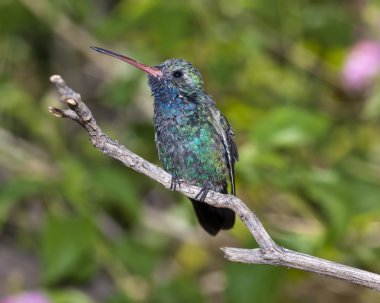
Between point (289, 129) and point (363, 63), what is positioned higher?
point (363, 63)

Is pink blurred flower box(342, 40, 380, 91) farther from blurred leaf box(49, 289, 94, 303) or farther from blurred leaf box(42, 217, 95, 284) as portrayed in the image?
blurred leaf box(49, 289, 94, 303)

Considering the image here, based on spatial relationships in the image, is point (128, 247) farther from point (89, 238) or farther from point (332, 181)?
point (332, 181)

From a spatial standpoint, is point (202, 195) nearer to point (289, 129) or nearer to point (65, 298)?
point (289, 129)

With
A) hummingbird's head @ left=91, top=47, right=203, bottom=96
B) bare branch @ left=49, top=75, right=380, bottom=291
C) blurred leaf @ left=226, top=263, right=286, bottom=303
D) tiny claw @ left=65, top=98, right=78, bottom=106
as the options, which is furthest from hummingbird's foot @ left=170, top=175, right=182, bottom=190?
blurred leaf @ left=226, top=263, right=286, bottom=303

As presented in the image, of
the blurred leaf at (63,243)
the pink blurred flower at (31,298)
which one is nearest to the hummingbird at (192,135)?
the blurred leaf at (63,243)

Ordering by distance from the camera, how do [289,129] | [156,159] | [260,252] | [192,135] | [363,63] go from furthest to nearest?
[156,159] < [363,63] < [289,129] < [192,135] < [260,252]

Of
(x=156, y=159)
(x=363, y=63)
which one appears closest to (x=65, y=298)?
(x=156, y=159)
